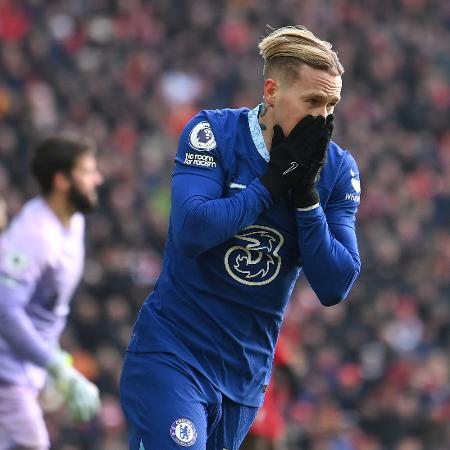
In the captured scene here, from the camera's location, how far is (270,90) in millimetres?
5035

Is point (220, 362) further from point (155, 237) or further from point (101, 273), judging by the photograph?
point (155, 237)

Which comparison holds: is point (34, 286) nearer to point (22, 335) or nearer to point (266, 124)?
point (22, 335)

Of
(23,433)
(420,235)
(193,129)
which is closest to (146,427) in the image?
(193,129)

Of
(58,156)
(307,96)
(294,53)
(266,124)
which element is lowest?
(58,156)

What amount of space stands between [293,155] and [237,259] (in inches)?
19.0

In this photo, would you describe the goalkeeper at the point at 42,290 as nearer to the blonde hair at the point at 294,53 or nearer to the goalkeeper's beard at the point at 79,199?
the goalkeeper's beard at the point at 79,199

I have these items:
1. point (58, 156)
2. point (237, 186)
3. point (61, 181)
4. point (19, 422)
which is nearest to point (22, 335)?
point (19, 422)

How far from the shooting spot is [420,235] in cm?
1800

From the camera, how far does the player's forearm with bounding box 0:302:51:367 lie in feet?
22.5

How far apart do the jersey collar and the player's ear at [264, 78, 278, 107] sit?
0.38ft

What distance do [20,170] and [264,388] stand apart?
404 inches

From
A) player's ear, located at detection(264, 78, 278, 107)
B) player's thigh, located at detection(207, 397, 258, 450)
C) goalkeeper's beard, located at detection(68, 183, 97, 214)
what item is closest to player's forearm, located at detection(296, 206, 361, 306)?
player's ear, located at detection(264, 78, 278, 107)

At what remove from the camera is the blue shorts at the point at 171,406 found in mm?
4988

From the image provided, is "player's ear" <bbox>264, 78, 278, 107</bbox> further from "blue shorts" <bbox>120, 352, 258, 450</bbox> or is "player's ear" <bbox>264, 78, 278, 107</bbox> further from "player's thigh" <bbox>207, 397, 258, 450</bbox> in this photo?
"player's thigh" <bbox>207, 397, 258, 450</bbox>
